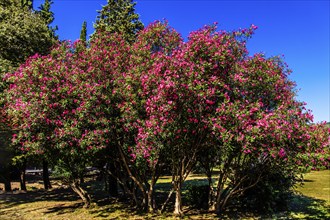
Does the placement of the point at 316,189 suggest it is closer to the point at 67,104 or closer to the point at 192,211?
the point at 192,211

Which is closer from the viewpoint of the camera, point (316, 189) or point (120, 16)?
point (316, 189)

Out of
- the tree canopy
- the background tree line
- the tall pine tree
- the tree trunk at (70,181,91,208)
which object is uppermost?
the tall pine tree

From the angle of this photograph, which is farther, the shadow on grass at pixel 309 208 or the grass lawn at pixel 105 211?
the shadow on grass at pixel 309 208

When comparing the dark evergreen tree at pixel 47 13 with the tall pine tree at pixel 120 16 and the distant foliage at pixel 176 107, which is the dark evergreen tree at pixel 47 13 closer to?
the tall pine tree at pixel 120 16

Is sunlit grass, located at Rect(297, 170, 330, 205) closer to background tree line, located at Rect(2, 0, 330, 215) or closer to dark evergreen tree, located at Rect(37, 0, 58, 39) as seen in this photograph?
background tree line, located at Rect(2, 0, 330, 215)

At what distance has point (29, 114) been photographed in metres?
12.7

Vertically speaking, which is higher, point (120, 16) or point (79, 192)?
point (120, 16)

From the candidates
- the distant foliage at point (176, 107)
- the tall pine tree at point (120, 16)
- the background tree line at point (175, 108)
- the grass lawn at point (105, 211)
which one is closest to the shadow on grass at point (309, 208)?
the grass lawn at point (105, 211)

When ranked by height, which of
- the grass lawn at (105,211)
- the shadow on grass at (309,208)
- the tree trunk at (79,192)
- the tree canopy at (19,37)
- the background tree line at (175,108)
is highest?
the tree canopy at (19,37)

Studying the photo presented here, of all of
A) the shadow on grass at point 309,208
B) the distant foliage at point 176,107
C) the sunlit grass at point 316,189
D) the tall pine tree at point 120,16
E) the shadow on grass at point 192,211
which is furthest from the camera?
the tall pine tree at point 120,16

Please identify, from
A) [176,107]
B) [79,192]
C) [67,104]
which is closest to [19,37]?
[67,104]

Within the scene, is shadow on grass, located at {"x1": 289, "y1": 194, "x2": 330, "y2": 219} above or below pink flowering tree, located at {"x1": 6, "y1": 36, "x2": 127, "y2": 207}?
below

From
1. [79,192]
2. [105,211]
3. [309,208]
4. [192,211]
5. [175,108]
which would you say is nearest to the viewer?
[175,108]

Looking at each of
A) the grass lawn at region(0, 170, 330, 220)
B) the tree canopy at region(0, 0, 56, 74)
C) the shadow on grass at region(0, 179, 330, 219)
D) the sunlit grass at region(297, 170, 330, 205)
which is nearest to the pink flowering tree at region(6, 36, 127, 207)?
the grass lawn at region(0, 170, 330, 220)
